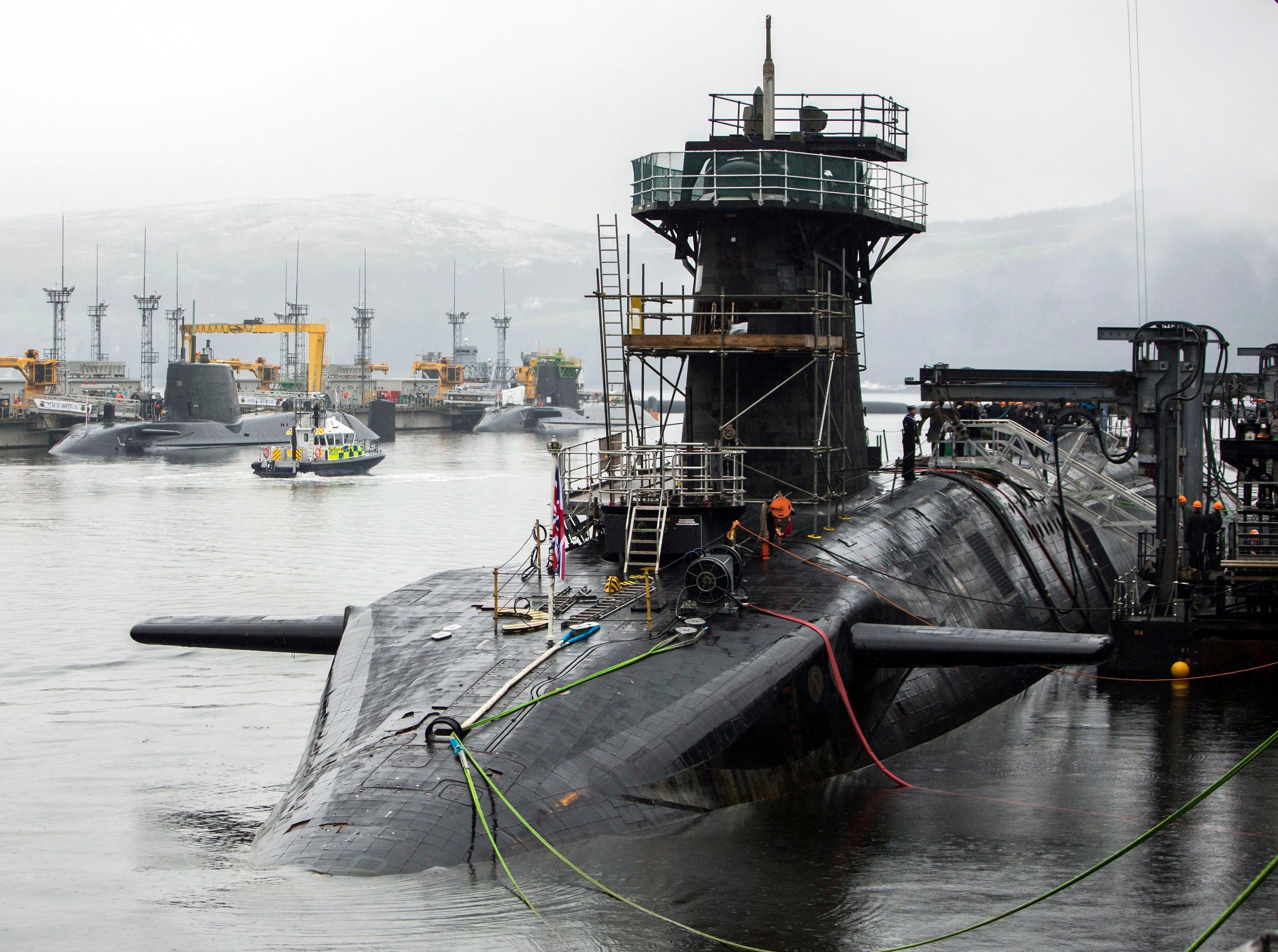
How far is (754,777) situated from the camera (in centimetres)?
1482

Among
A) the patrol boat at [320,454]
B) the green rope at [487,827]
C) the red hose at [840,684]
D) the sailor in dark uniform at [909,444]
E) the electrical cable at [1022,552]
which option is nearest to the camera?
the green rope at [487,827]

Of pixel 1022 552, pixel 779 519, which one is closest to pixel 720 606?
pixel 779 519

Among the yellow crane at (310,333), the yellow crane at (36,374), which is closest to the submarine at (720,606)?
the yellow crane at (36,374)

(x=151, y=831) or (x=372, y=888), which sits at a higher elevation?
(x=372, y=888)

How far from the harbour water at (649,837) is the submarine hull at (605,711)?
0.34 metres

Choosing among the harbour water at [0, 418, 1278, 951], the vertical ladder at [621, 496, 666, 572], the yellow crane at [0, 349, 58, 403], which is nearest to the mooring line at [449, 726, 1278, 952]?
the harbour water at [0, 418, 1278, 951]

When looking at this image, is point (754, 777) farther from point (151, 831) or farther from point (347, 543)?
point (347, 543)

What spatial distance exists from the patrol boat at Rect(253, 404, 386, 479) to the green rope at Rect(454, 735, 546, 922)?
240 ft

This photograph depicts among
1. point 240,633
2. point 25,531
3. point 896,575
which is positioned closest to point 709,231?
point 896,575

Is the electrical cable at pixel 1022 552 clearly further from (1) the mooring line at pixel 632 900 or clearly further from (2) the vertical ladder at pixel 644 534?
(1) the mooring line at pixel 632 900

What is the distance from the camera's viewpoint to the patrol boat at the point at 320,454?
275 ft

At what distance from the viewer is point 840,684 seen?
1662cm

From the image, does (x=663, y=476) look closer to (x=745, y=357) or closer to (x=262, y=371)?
(x=745, y=357)

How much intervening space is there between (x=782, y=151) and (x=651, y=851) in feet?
46.3
